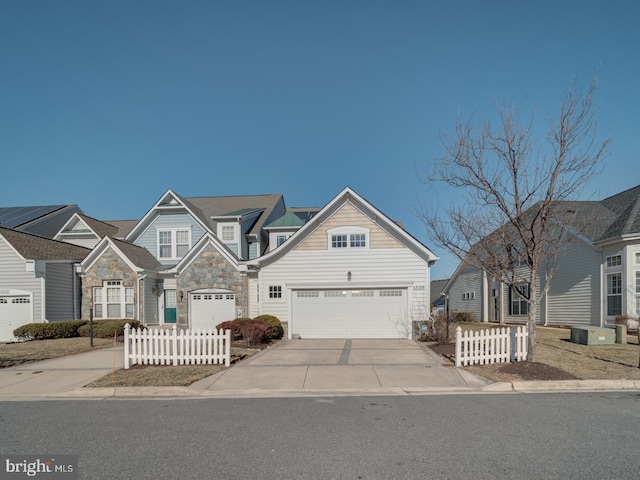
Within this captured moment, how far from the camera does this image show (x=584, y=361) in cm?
1151

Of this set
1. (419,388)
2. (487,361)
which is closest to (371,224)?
(487,361)

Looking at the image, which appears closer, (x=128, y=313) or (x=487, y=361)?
(x=487, y=361)

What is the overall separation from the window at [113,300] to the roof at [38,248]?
8.21 ft

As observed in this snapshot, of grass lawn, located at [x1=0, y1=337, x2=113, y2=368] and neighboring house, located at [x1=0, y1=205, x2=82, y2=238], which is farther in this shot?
neighboring house, located at [x1=0, y1=205, x2=82, y2=238]

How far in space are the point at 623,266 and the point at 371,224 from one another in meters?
11.4

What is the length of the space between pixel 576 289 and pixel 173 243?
2319cm

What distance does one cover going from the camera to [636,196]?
20453 mm

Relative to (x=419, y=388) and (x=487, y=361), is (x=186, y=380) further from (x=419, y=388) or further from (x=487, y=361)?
(x=487, y=361)

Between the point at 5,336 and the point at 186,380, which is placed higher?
the point at 186,380

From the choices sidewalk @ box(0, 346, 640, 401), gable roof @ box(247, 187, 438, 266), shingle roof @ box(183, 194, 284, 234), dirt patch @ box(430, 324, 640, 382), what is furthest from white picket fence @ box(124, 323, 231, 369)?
shingle roof @ box(183, 194, 284, 234)

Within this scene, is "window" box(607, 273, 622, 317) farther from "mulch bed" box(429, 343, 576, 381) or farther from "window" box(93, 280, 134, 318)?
"window" box(93, 280, 134, 318)

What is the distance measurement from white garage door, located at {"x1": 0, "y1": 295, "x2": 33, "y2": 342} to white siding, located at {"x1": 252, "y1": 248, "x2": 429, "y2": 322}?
12820 millimetres

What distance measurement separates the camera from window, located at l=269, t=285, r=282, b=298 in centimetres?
1906

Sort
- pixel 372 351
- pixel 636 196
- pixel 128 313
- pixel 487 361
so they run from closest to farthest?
pixel 487 361 → pixel 372 351 → pixel 636 196 → pixel 128 313
